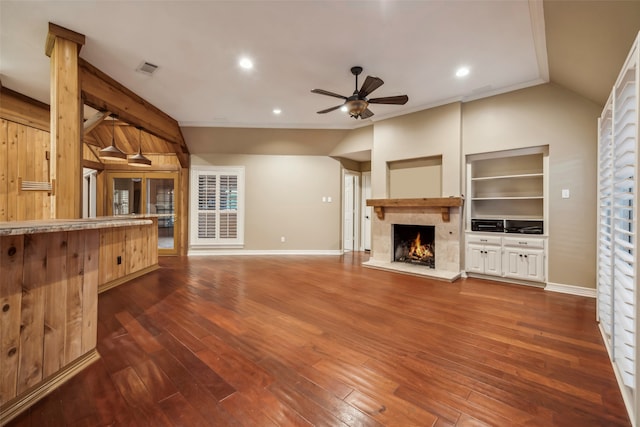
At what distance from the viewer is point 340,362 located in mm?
1900

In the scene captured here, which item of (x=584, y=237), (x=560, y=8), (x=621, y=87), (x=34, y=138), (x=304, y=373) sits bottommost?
(x=304, y=373)

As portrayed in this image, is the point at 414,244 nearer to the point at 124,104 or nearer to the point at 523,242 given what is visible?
the point at 523,242

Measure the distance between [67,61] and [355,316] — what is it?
4087mm

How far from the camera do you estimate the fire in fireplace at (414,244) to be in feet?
16.3

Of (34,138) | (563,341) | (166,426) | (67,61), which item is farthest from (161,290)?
(563,341)

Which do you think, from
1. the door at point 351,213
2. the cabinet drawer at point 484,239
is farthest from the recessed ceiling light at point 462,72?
the door at point 351,213

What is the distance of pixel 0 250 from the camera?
1384 millimetres

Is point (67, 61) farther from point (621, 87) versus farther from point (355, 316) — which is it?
point (621, 87)

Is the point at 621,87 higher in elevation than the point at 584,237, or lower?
higher

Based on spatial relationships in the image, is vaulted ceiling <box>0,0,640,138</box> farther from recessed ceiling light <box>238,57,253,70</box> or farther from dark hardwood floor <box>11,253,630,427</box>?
dark hardwood floor <box>11,253,630,427</box>

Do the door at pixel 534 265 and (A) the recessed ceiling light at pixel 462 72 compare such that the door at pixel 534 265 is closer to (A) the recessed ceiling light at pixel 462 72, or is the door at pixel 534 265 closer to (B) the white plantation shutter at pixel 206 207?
(A) the recessed ceiling light at pixel 462 72

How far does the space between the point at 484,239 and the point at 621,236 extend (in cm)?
223

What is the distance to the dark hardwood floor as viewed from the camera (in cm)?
143

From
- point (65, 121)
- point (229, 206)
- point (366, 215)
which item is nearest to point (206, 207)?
point (229, 206)
